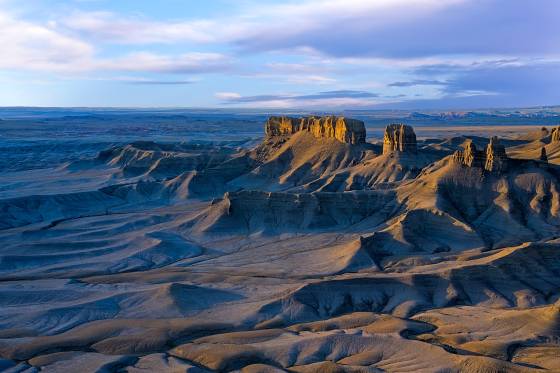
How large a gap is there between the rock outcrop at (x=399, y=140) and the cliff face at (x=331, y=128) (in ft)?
33.9

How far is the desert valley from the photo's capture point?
35.7 meters

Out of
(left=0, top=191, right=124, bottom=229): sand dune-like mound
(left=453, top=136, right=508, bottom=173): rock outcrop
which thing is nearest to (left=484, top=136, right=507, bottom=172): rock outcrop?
(left=453, top=136, right=508, bottom=173): rock outcrop

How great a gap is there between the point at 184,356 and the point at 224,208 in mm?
36370

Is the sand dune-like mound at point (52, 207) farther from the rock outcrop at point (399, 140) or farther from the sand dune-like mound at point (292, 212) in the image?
the rock outcrop at point (399, 140)

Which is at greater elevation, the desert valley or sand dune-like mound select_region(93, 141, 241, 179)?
sand dune-like mound select_region(93, 141, 241, 179)

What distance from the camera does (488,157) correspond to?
6512cm

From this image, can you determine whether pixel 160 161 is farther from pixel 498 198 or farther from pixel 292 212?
pixel 498 198

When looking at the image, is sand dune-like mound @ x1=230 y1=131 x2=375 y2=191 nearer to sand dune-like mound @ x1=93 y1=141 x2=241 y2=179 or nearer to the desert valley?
the desert valley

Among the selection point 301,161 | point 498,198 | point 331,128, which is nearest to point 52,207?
point 301,161

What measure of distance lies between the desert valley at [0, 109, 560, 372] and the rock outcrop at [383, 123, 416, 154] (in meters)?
0.24

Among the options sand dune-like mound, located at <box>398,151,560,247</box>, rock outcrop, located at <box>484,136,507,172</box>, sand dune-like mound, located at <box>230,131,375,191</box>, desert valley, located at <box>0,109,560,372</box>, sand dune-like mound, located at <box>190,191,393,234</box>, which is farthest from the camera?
sand dune-like mound, located at <box>230,131,375,191</box>

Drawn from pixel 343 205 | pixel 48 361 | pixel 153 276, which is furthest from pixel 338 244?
pixel 48 361

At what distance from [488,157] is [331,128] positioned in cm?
3548

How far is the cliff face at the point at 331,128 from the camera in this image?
3738 inches
